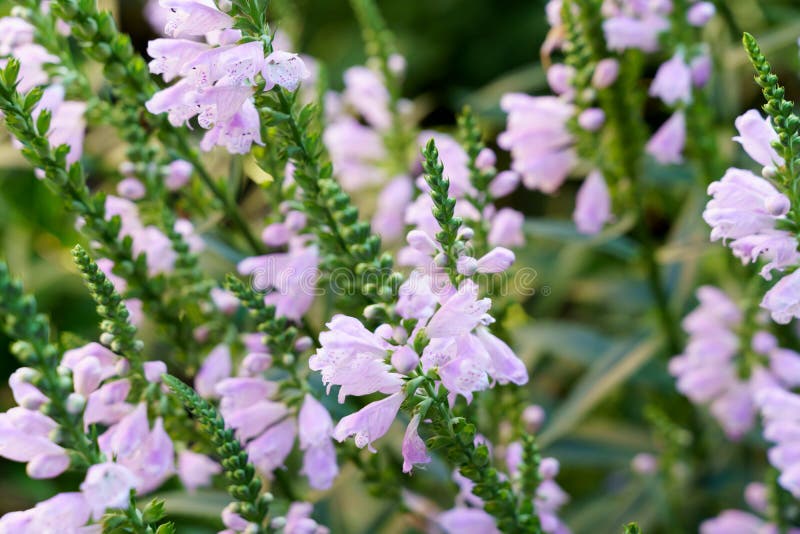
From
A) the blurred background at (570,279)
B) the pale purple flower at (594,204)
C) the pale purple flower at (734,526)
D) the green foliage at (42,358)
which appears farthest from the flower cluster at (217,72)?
the pale purple flower at (734,526)

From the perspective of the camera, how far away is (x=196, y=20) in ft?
3.21

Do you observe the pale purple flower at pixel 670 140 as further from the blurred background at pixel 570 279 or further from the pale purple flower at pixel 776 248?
the pale purple flower at pixel 776 248

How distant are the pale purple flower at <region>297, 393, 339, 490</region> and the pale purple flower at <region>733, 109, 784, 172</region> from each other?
618 millimetres

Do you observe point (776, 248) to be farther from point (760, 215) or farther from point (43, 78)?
point (43, 78)

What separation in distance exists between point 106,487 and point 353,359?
0.27 meters

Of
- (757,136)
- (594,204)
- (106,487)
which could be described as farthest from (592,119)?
(106,487)

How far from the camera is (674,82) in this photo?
1504mm

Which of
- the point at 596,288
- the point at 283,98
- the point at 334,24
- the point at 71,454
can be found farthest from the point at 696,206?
the point at 334,24

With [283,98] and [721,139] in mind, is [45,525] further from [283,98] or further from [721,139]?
[721,139]

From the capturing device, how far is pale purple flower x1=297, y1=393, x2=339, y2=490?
1.14m

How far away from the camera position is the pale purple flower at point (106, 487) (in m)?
0.83

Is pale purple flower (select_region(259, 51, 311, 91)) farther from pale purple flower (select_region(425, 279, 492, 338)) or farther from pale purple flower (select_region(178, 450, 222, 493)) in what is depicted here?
pale purple flower (select_region(178, 450, 222, 493))

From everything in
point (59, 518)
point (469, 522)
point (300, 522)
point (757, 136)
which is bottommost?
point (469, 522)

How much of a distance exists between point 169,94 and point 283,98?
16 cm
